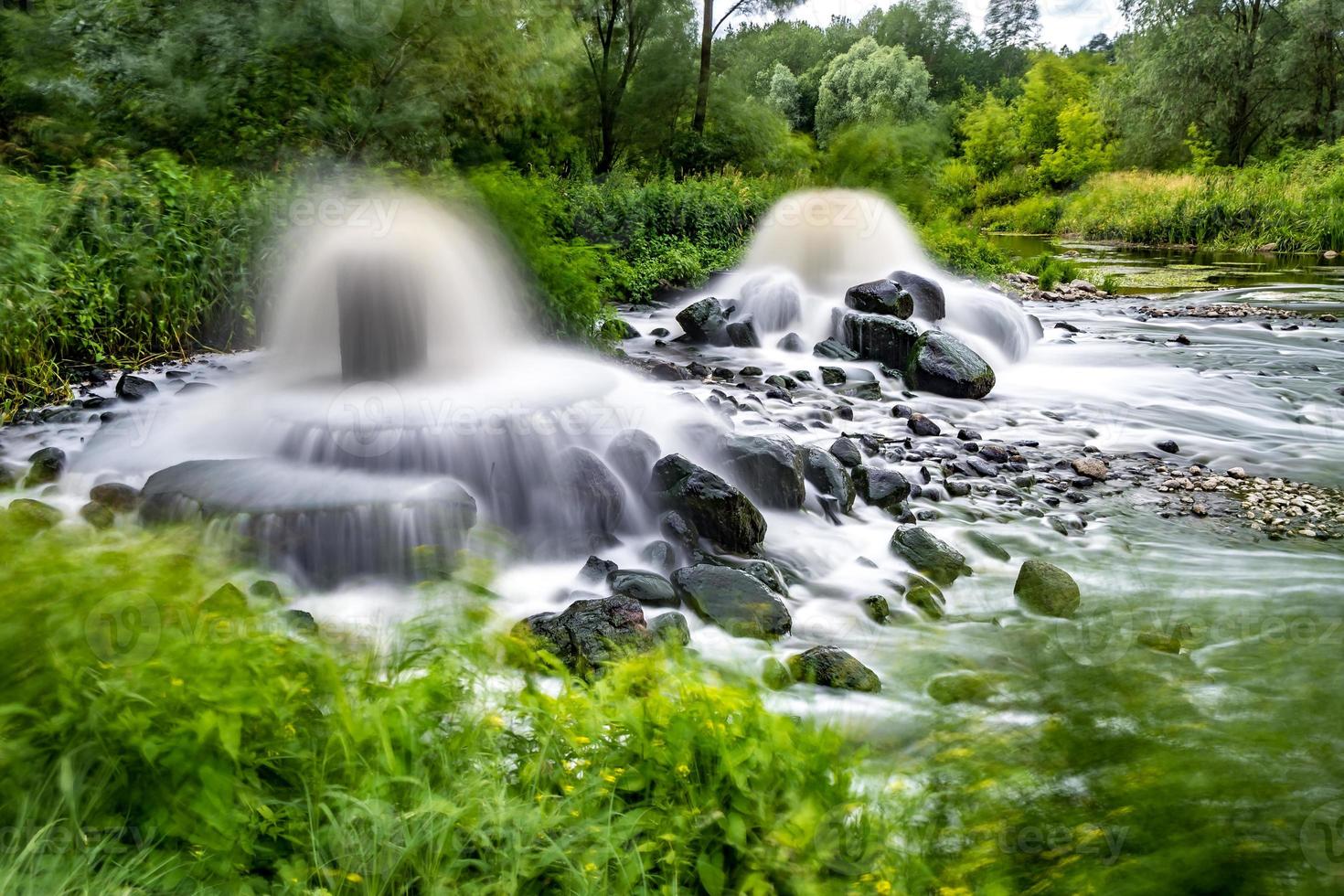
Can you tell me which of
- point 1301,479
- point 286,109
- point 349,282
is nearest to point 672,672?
point 349,282

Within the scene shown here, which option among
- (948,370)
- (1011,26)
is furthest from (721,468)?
(1011,26)

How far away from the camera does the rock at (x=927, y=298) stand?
1279 centimetres

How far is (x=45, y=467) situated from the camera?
6.07 m

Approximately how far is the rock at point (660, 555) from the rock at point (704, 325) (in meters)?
7.12

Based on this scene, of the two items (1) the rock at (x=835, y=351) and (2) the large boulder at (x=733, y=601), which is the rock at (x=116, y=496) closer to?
(2) the large boulder at (x=733, y=601)

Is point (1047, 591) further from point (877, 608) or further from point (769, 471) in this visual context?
point (769, 471)

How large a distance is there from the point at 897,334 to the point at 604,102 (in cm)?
1521

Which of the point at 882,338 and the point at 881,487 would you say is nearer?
the point at 881,487

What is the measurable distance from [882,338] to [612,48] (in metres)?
15.9

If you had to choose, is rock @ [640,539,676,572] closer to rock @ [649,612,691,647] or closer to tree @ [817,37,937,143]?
rock @ [649,612,691,647]

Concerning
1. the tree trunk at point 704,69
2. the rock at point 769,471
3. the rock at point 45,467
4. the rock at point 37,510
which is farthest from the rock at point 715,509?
the tree trunk at point 704,69

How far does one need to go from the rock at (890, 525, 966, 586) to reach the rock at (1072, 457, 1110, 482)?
2.49m

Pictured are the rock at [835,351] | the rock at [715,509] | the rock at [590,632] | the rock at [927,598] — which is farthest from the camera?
the rock at [835,351]

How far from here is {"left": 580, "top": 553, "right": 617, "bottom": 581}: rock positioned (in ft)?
16.9
